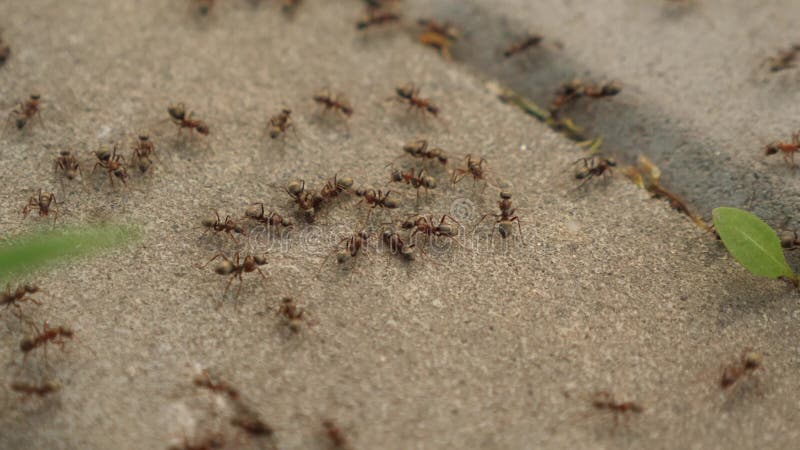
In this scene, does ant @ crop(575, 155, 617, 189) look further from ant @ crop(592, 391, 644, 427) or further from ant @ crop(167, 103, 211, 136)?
ant @ crop(167, 103, 211, 136)

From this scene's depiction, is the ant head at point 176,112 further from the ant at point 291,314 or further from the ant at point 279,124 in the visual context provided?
the ant at point 291,314

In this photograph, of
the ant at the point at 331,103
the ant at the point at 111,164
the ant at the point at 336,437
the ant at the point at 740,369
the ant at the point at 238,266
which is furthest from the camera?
the ant at the point at 331,103

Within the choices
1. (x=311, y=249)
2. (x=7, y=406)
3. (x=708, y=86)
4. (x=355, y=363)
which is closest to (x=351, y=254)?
(x=311, y=249)

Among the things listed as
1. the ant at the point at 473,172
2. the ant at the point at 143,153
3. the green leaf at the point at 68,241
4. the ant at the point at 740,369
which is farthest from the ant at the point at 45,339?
the ant at the point at 740,369

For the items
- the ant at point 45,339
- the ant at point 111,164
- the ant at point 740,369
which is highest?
the ant at point 111,164

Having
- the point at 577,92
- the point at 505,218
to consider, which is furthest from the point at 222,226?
the point at 577,92

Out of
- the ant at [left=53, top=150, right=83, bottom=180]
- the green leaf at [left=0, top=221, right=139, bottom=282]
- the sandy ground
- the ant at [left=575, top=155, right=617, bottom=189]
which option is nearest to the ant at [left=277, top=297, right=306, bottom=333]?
the sandy ground
